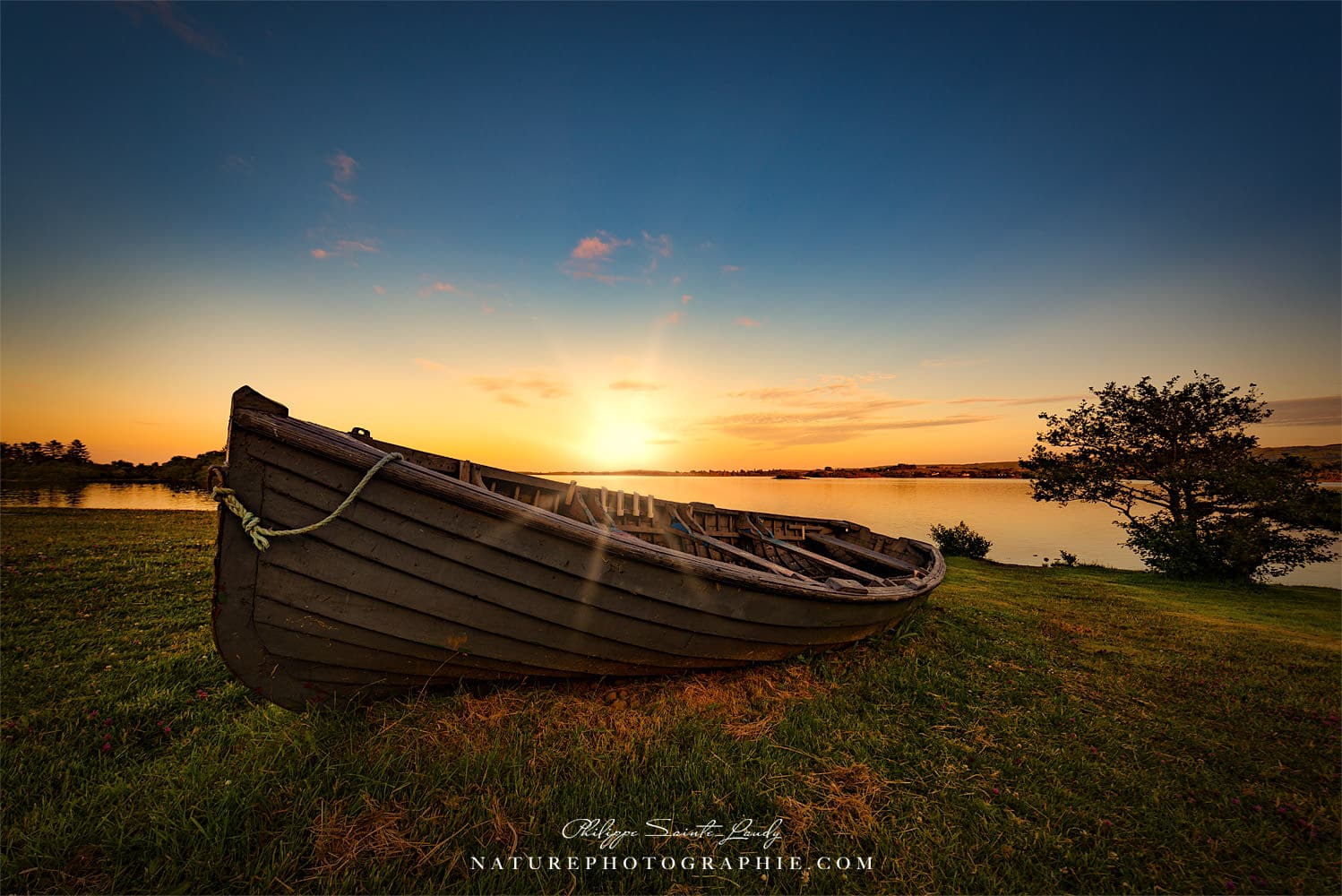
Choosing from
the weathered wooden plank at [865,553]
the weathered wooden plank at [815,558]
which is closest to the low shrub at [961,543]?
the weathered wooden plank at [865,553]

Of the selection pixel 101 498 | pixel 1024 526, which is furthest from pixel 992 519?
pixel 101 498

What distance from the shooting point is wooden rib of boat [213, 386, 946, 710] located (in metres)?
2.96

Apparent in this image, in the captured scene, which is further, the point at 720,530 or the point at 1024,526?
the point at 1024,526

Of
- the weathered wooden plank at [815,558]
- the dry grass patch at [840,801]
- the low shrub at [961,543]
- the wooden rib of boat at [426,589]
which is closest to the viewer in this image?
the dry grass patch at [840,801]

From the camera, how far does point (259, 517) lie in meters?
2.93

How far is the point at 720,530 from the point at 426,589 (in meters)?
5.61

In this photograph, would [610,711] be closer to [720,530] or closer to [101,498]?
[720,530]

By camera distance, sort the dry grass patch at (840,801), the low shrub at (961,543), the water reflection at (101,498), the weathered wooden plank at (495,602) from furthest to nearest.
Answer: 1. the water reflection at (101,498)
2. the low shrub at (961,543)
3. the weathered wooden plank at (495,602)
4. the dry grass patch at (840,801)

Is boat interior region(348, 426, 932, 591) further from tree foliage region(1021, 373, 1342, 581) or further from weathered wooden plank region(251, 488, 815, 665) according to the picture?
tree foliage region(1021, 373, 1342, 581)

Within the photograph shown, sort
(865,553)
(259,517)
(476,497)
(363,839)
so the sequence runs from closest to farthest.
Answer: (363,839) < (259,517) < (476,497) < (865,553)

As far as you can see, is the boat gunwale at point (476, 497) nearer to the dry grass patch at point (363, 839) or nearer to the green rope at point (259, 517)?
the green rope at point (259, 517)

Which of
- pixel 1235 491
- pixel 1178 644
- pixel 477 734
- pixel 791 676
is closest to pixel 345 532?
pixel 477 734

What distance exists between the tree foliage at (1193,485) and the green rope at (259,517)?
1915 centimetres

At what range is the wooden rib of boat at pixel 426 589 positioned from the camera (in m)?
2.96
